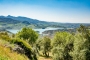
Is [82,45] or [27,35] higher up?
[82,45]

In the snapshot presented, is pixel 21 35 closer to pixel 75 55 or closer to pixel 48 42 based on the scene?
pixel 48 42

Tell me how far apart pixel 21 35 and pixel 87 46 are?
43.8 metres

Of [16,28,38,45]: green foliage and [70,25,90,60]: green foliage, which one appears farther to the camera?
[16,28,38,45]: green foliage

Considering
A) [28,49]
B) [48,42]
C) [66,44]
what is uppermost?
Answer: [28,49]

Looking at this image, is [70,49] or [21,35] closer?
[70,49]

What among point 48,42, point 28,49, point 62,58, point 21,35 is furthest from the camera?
point 48,42

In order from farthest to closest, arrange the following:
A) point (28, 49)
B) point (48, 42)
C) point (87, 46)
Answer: point (48, 42) < point (87, 46) < point (28, 49)

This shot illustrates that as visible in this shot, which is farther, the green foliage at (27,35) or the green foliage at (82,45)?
the green foliage at (27,35)

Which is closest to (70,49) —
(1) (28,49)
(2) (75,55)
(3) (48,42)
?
(2) (75,55)

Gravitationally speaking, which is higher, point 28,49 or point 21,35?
point 28,49

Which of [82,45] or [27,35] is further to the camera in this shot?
[27,35]

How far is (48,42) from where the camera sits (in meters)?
91.1

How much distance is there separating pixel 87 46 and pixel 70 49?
12015 mm

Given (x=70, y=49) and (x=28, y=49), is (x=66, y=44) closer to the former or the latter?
(x=70, y=49)
